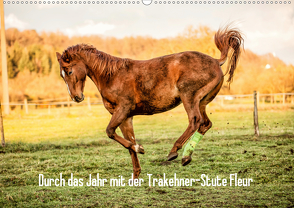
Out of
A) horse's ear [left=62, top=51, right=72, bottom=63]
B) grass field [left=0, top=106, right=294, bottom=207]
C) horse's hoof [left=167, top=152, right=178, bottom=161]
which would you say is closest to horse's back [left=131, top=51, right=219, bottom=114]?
horse's hoof [left=167, top=152, right=178, bottom=161]

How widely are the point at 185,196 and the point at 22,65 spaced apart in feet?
126

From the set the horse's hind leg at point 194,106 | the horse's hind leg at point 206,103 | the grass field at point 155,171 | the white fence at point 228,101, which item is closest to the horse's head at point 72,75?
the horse's hind leg at point 194,106

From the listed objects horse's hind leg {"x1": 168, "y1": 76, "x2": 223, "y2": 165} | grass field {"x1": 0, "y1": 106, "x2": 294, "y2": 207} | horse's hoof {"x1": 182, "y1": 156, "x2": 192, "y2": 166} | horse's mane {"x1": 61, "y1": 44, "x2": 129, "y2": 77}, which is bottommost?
grass field {"x1": 0, "y1": 106, "x2": 294, "y2": 207}

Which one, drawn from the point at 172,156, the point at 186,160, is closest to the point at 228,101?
the point at 186,160

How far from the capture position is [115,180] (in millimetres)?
6117

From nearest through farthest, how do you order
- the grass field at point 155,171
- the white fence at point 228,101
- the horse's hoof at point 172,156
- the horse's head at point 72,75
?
the horse's hoof at point 172,156, the horse's head at point 72,75, the grass field at point 155,171, the white fence at point 228,101

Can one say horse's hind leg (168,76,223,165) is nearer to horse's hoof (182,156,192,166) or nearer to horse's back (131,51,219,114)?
horse's back (131,51,219,114)

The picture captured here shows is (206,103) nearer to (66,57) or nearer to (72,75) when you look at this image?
(72,75)

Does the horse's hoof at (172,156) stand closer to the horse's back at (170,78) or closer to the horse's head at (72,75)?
the horse's back at (170,78)

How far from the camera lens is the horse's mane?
4.59 m

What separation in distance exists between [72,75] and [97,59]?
0.49 meters

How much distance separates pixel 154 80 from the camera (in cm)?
426

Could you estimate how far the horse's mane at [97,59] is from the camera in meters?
4.59

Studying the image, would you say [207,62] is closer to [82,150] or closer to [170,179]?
[170,179]
